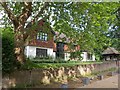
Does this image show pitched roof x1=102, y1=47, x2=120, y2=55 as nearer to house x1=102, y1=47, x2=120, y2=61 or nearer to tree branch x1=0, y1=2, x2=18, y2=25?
house x1=102, y1=47, x2=120, y2=61

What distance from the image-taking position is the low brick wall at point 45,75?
1453cm

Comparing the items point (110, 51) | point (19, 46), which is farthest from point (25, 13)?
point (110, 51)

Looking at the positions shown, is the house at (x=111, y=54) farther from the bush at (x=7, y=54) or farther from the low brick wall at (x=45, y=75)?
the bush at (x=7, y=54)

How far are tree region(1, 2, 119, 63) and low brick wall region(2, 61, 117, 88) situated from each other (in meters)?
1.14

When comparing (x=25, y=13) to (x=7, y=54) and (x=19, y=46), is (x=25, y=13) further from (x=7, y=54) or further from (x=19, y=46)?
(x=7, y=54)

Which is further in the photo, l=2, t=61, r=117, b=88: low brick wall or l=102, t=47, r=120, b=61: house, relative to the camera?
l=102, t=47, r=120, b=61: house

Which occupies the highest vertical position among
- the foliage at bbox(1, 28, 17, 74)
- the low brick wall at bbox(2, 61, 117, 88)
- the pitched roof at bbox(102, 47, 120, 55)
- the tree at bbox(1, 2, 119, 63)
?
the tree at bbox(1, 2, 119, 63)

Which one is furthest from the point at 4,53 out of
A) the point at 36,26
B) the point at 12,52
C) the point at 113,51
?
the point at 113,51

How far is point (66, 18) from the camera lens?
13.8m

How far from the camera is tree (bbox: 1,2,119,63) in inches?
530

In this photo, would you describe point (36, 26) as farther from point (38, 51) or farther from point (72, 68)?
point (38, 51)

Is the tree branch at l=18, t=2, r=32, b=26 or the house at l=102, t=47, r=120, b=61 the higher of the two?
the tree branch at l=18, t=2, r=32, b=26

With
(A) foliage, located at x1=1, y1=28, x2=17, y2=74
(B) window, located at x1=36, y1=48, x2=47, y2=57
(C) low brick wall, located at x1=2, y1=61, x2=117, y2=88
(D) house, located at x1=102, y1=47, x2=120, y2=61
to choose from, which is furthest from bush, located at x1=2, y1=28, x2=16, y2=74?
(D) house, located at x1=102, y1=47, x2=120, y2=61

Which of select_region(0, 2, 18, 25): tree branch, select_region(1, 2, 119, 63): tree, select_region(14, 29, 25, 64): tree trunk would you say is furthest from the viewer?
select_region(14, 29, 25, 64): tree trunk
